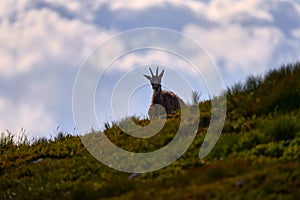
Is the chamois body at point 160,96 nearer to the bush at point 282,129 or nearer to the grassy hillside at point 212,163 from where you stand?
the grassy hillside at point 212,163

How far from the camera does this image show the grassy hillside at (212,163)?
11.1 metres

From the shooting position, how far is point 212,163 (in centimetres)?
1270

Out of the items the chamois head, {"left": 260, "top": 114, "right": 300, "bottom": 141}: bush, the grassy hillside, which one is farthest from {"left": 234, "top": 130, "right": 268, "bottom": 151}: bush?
the chamois head

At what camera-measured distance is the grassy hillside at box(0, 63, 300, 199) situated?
11062mm

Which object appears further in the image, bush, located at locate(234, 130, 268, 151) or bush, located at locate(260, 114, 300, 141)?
bush, located at locate(260, 114, 300, 141)

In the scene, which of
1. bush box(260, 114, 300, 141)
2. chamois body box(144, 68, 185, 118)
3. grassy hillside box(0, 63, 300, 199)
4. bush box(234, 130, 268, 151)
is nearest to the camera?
grassy hillside box(0, 63, 300, 199)

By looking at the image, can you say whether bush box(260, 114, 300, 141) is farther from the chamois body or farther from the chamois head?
the chamois head

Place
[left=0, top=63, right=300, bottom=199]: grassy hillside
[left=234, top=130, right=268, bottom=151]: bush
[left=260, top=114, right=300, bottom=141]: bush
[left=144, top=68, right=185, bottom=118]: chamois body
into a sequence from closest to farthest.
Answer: [left=0, top=63, right=300, bottom=199]: grassy hillside → [left=234, top=130, right=268, bottom=151]: bush → [left=260, top=114, right=300, bottom=141]: bush → [left=144, top=68, right=185, bottom=118]: chamois body

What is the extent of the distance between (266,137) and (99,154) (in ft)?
12.7

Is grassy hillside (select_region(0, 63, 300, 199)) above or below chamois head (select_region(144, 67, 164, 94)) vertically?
below

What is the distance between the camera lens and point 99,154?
15297 mm

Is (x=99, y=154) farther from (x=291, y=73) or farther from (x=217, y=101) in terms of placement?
(x=291, y=73)

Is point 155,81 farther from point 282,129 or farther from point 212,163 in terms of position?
point 212,163

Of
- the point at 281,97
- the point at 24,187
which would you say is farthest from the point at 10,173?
the point at 281,97
